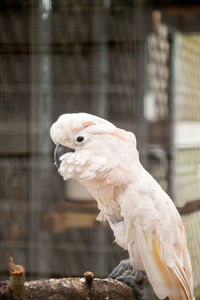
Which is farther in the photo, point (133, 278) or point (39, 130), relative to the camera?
point (39, 130)

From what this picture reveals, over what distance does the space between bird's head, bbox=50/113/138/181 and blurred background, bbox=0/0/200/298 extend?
1.55 feet

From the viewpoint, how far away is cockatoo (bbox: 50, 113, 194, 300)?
0.48 meters

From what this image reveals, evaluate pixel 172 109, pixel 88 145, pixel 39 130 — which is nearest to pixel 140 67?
pixel 172 109

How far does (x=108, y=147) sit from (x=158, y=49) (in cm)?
57

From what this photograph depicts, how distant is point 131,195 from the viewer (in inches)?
19.6

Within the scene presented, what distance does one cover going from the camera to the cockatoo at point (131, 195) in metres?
0.48

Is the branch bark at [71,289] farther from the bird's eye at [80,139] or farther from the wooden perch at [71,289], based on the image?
the bird's eye at [80,139]

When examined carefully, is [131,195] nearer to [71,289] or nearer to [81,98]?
[71,289]

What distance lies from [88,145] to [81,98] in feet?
1.92

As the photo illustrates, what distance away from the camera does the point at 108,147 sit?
488mm

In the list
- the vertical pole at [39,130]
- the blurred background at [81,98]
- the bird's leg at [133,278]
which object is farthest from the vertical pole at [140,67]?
the bird's leg at [133,278]

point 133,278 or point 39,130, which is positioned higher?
point 39,130

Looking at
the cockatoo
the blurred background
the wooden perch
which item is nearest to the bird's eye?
the cockatoo

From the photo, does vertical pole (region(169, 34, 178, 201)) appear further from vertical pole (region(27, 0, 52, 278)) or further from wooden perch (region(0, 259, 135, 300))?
wooden perch (region(0, 259, 135, 300))
